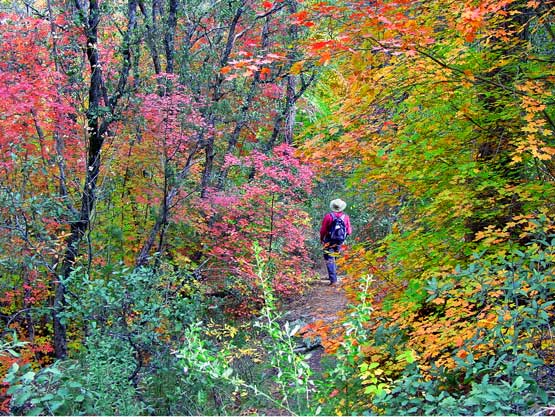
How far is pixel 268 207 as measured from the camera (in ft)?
25.9

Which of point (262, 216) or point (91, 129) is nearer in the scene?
point (91, 129)

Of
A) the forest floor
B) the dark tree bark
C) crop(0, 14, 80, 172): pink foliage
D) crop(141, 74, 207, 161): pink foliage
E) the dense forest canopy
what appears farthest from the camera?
the forest floor

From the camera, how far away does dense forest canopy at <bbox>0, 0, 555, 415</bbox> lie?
8.89ft

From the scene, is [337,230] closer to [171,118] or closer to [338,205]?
[338,205]

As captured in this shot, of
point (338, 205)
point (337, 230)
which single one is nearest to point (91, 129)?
point (338, 205)

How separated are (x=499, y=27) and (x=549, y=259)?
87.6 inches

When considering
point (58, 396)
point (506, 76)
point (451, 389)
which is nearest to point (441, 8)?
point (506, 76)

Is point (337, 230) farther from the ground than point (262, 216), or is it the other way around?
point (262, 216)

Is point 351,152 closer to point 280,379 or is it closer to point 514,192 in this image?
point 514,192

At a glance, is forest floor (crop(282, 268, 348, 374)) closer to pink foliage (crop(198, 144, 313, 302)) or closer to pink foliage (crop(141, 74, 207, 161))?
pink foliage (crop(198, 144, 313, 302))

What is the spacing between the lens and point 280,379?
2.38 m

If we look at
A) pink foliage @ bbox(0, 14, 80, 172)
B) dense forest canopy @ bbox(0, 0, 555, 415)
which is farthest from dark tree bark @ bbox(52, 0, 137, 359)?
pink foliage @ bbox(0, 14, 80, 172)

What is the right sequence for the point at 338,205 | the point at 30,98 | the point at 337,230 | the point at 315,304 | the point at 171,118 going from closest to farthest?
1. the point at 30,98
2. the point at 171,118
3. the point at 338,205
4. the point at 337,230
5. the point at 315,304

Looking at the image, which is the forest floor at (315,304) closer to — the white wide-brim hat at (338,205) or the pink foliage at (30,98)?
the white wide-brim hat at (338,205)
